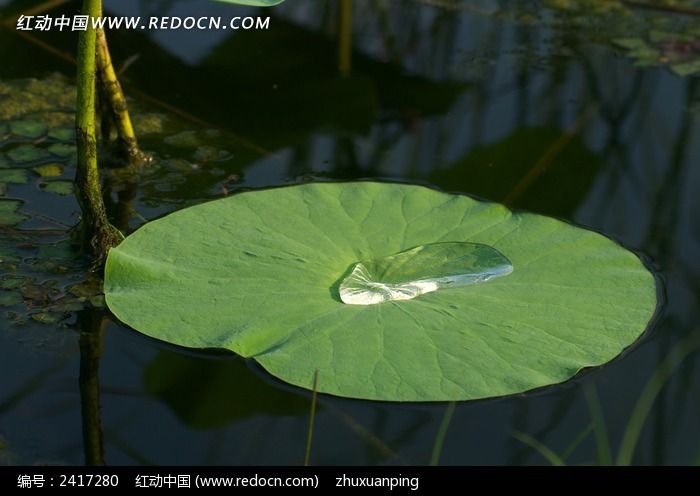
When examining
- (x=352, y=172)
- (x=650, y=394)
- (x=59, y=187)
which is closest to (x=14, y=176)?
(x=59, y=187)

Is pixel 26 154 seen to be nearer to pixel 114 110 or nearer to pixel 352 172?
pixel 114 110

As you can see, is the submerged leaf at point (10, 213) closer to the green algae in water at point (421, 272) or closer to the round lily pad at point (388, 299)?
the round lily pad at point (388, 299)

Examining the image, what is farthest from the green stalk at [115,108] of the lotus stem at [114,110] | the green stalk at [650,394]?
the green stalk at [650,394]

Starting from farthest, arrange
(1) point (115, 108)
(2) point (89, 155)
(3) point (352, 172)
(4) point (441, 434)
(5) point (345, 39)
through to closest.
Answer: (5) point (345, 39) → (3) point (352, 172) → (1) point (115, 108) → (2) point (89, 155) → (4) point (441, 434)

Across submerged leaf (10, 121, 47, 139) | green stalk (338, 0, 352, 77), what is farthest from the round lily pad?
green stalk (338, 0, 352, 77)

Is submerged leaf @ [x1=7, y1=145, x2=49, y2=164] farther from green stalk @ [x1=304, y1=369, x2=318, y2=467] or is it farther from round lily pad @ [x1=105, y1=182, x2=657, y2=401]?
green stalk @ [x1=304, y1=369, x2=318, y2=467]
